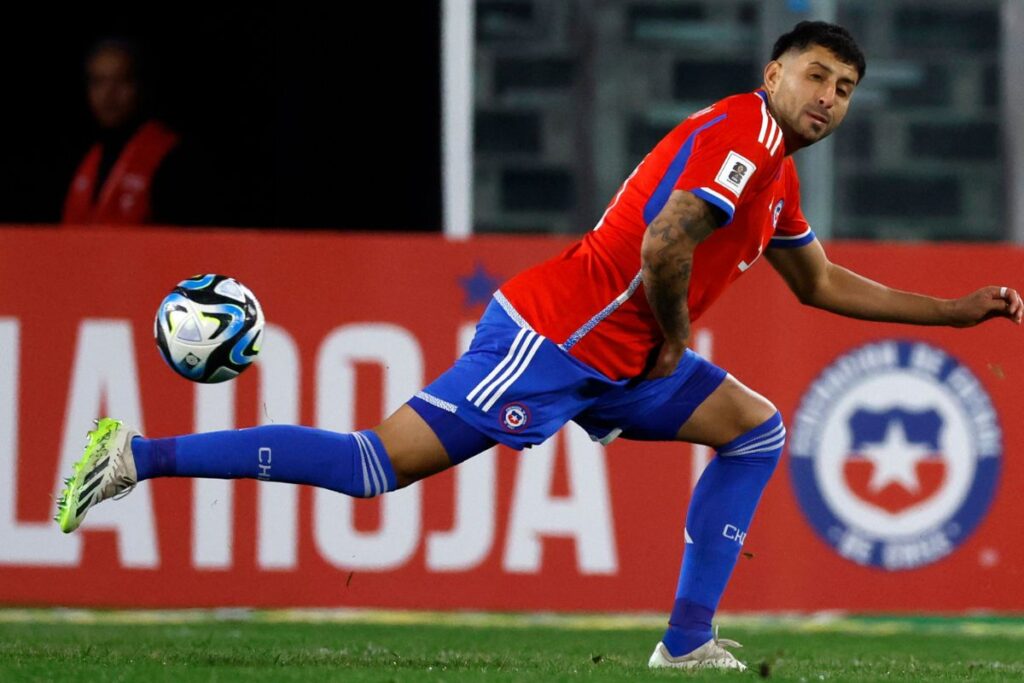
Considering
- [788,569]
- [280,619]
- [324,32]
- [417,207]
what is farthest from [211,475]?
[324,32]

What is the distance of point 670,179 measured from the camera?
5207mm

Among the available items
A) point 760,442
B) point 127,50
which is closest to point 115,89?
point 127,50

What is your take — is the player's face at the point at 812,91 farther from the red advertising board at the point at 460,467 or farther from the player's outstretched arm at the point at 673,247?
the red advertising board at the point at 460,467

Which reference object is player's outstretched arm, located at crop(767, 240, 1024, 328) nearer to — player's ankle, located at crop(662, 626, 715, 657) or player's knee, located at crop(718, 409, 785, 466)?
player's knee, located at crop(718, 409, 785, 466)

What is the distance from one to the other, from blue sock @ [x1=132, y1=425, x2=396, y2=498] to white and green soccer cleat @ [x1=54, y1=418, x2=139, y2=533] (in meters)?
0.03

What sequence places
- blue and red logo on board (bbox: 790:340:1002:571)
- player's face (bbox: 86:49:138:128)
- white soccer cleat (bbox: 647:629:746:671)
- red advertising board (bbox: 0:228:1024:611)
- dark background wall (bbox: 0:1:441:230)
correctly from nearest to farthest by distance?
1. white soccer cleat (bbox: 647:629:746:671)
2. red advertising board (bbox: 0:228:1024:611)
3. blue and red logo on board (bbox: 790:340:1002:571)
4. player's face (bbox: 86:49:138:128)
5. dark background wall (bbox: 0:1:441:230)

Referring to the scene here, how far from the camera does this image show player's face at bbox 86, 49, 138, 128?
8805 millimetres

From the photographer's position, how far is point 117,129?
8812 millimetres

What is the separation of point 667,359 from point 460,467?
245cm

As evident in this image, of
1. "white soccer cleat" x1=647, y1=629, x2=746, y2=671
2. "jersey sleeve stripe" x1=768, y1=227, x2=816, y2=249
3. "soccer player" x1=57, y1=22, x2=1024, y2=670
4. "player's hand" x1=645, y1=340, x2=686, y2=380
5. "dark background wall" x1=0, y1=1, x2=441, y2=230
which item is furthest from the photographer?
"dark background wall" x1=0, y1=1, x2=441, y2=230

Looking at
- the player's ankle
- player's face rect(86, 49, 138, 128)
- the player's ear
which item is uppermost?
player's face rect(86, 49, 138, 128)

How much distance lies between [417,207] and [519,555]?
3.02 m

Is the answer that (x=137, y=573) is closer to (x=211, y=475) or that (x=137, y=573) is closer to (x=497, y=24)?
(x=211, y=475)

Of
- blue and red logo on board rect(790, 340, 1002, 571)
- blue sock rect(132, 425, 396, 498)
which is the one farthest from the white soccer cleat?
blue and red logo on board rect(790, 340, 1002, 571)
